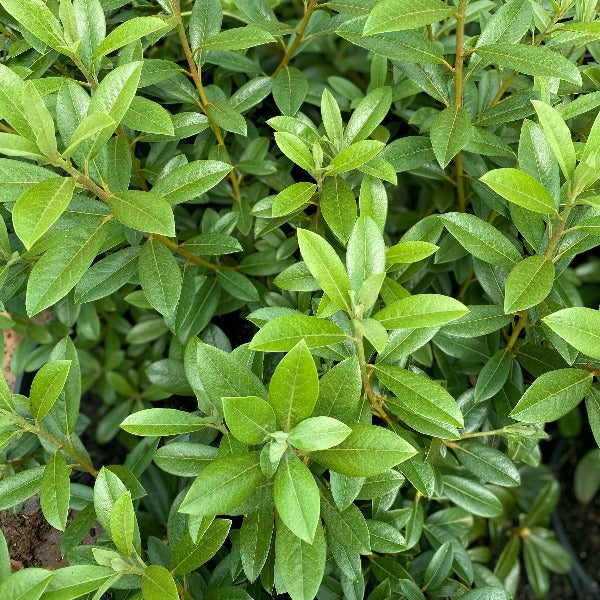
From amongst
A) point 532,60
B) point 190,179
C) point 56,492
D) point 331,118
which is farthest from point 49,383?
point 532,60

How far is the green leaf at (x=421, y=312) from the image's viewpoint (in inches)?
35.1

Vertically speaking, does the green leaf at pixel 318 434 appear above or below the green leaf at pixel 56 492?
above

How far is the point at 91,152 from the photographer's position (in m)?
0.99

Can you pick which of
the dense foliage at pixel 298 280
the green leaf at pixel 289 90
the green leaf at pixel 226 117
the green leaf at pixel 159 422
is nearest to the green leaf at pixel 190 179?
→ the dense foliage at pixel 298 280

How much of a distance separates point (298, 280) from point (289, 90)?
418 mm

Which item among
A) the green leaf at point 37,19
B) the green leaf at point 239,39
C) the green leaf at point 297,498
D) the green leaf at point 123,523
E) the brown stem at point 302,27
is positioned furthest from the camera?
the brown stem at point 302,27

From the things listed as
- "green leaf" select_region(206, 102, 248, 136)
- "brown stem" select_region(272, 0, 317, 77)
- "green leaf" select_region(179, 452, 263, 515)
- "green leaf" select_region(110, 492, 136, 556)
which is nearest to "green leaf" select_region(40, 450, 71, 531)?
"green leaf" select_region(110, 492, 136, 556)

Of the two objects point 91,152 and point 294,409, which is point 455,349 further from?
point 91,152

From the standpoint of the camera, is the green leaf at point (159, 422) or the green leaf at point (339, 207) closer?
the green leaf at point (159, 422)

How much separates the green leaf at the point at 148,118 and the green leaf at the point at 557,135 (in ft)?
1.84

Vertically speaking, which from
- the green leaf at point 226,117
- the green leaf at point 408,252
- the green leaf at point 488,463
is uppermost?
the green leaf at point 226,117

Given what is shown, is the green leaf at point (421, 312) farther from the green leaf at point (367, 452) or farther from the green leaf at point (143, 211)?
the green leaf at point (143, 211)

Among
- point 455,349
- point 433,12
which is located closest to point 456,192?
point 455,349

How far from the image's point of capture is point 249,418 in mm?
885
